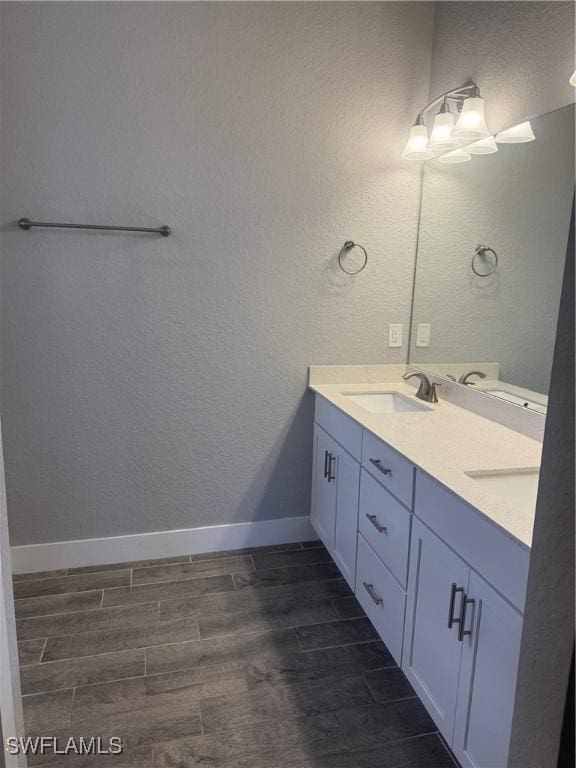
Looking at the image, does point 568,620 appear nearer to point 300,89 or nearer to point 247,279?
point 247,279

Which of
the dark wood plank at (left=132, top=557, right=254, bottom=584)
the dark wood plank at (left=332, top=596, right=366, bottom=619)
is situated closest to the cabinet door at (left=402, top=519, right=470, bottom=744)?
the dark wood plank at (left=332, top=596, right=366, bottom=619)

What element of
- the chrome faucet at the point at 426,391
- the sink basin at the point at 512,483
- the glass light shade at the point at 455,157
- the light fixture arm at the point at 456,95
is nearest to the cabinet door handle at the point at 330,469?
the chrome faucet at the point at 426,391

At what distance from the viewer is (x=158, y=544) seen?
2.49 m

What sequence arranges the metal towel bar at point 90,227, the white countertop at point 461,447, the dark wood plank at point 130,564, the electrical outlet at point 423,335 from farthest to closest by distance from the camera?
the electrical outlet at point 423,335
the dark wood plank at point 130,564
the metal towel bar at point 90,227
the white countertop at point 461,447

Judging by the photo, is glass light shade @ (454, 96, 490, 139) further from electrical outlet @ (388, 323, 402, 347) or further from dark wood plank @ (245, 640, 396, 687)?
dark wood plank @ (245, 640, 396, 687)

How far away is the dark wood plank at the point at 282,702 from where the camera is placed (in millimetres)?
1608

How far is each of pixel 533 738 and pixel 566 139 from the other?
163 cm

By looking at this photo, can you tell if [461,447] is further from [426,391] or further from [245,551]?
[245,551]

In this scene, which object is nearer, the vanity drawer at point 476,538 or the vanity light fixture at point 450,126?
the vanity drawer at point 476,538

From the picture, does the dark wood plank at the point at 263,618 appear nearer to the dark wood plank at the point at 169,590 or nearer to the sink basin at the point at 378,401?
the dark wood plank at the point at 169,590

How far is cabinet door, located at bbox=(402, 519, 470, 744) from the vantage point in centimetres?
135

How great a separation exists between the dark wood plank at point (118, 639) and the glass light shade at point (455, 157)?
7.12 feet

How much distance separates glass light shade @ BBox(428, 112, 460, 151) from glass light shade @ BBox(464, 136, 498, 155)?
60 millimetres

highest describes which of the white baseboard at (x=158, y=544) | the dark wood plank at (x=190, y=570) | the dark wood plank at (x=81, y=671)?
the white baseboard at (x=158, y=544)
